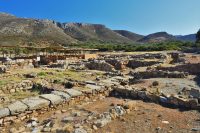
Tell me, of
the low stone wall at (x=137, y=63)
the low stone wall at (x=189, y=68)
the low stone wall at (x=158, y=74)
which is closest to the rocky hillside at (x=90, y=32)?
the low stone wall at (x=137, y=63)

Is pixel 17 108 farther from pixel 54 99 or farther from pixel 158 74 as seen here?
pixel 158 74

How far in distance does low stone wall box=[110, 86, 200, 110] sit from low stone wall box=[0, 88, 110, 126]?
34.5 inches

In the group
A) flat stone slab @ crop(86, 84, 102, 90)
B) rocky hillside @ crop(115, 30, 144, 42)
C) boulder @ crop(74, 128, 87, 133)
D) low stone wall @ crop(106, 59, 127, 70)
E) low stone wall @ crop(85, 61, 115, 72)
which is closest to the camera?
boulder @ crop(74, 128, 87, 133)

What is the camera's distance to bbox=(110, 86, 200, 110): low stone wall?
358 inches

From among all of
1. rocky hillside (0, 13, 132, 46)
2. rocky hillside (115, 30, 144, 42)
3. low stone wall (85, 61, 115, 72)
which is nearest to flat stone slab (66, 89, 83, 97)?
low stone wall (85, 61, 115, 72)

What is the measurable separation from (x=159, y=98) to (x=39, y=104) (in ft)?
12.3

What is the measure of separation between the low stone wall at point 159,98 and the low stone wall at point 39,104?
88 cm

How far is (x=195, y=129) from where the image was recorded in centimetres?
738

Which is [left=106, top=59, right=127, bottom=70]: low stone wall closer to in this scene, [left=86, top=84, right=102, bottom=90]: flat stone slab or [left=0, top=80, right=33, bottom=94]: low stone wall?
[left=0, top=80, right=33, bottom=94]: low stone wall

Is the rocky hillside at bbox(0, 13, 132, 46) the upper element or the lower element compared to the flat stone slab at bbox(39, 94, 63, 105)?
upper

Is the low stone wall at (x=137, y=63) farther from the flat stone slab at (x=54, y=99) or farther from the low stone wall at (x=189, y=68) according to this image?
the flat stone slab at (x=54, y=99)

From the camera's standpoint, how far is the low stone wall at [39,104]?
8.35 metres

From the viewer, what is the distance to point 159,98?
978 cm

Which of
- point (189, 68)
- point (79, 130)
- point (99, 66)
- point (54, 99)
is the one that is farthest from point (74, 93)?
point (99, 66)
